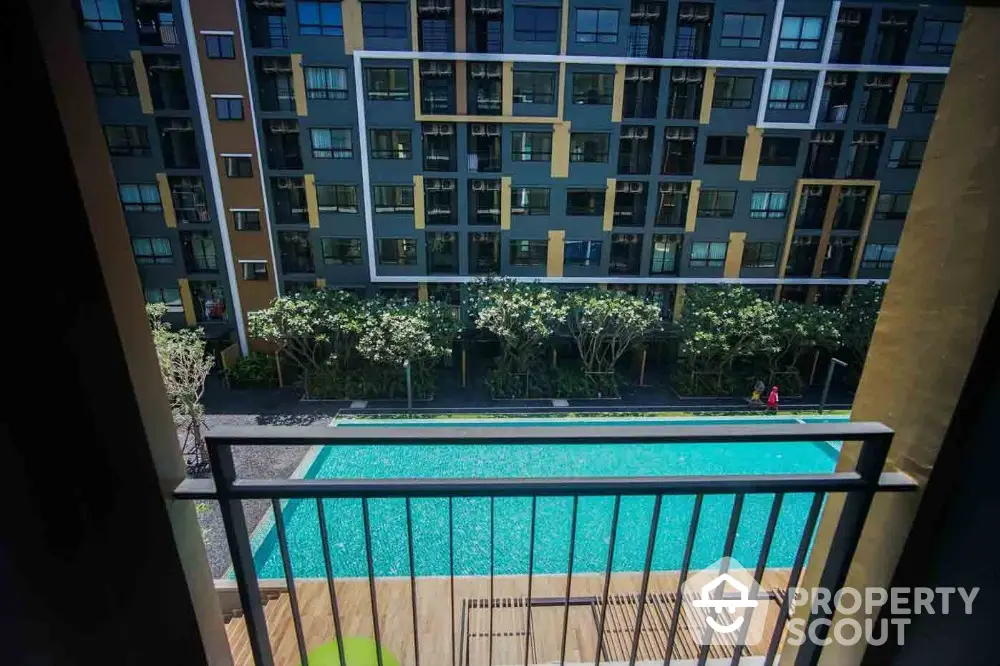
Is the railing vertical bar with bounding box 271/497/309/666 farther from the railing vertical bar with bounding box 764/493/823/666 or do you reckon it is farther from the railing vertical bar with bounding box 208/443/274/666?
the railing vertical bar with bounding box 764/493/823/666

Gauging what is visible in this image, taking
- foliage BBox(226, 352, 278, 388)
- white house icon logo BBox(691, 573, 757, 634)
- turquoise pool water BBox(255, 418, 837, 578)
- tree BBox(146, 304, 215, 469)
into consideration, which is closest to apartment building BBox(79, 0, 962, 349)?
foliage BBox(226, 352, 278, 388)

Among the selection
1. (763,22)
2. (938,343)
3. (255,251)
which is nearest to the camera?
(938,343)

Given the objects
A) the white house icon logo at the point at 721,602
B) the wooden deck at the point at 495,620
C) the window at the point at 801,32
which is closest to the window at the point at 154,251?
the wooden deck at the point at 495,620

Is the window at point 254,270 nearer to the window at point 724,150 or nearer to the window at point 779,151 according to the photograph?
the window at point 724,150

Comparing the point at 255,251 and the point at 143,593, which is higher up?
the point at 143,593

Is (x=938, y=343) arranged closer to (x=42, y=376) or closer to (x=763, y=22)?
(x=42, y=376)

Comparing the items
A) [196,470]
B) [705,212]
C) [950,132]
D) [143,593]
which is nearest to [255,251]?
[196,470]
